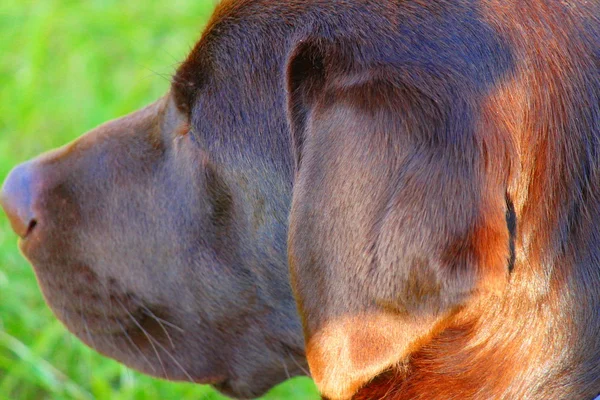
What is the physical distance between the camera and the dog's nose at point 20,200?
2.56 m

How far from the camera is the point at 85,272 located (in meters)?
2.54

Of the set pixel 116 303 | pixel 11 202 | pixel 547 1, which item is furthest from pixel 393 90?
pixel 11 202

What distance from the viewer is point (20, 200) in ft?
8.45

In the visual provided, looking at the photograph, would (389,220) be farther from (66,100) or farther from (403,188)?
(66,100)

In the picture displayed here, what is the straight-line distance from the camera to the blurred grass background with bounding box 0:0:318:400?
320 centimetres

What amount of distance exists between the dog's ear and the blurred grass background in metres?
1.03

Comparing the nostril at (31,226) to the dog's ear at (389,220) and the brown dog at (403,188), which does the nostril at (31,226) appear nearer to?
the brown dog at (403,188)

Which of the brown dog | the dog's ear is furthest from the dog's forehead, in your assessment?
the dog's ear

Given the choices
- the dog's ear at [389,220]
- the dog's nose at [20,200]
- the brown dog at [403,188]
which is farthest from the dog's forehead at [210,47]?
the dog's nose at [20,200]

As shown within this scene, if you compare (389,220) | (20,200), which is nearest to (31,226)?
(20,200)

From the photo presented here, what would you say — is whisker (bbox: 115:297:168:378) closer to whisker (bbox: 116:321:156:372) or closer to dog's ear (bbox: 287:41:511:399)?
whisker (bbox: 116:321:156:372)

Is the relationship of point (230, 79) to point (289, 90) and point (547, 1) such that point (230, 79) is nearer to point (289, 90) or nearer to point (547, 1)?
point (289, 90)

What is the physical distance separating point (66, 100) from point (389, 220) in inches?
123

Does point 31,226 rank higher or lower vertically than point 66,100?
higher
